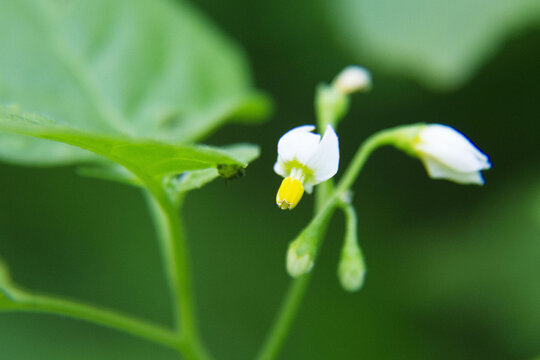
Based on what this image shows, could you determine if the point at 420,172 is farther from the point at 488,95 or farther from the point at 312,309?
the point at 312,309

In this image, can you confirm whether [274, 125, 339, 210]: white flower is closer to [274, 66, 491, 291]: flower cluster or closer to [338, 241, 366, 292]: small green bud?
[274, 66, 491, 291]: flower cluster

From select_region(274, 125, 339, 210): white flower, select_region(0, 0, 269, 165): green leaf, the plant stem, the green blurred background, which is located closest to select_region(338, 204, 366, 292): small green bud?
select_region(274, 125, 339, 210): white flower

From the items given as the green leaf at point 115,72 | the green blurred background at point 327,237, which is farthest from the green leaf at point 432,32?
the green leaf at point 115,72

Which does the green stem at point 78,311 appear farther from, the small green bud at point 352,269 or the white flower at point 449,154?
the white flower at point 449,154

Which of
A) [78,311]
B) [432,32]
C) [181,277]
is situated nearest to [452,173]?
[181,277]

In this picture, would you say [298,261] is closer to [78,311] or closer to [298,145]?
[298,145]

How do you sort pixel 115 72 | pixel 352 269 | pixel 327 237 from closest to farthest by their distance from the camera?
pixel 352 269 < pixel 115 72 < pixel 327 237

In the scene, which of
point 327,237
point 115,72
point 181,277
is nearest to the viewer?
point 181,277
